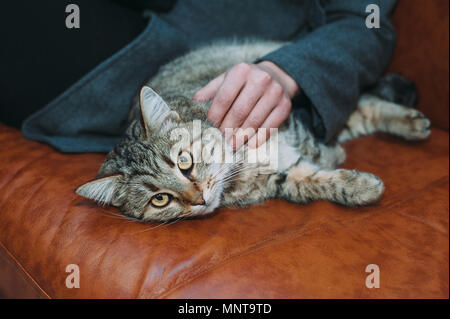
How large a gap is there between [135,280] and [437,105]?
4.28ft

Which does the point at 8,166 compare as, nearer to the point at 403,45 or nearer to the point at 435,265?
the point at 435,265

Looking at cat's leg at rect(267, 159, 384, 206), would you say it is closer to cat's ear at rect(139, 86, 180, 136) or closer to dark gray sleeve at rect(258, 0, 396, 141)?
dark gray sleeve at rect(258, 0, 396, 141)

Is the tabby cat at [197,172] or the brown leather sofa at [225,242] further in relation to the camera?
the tabby cat at [197,172]

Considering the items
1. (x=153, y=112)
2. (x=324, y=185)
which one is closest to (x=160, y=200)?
(x=153, y=112)

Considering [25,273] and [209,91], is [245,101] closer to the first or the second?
[209,91]

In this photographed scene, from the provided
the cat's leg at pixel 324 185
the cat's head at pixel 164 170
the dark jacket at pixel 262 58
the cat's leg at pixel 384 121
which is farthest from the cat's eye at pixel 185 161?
the cat's leg at pixel 384 121

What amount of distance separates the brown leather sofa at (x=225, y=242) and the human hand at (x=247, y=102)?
222mm

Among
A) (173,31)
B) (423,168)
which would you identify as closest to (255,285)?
(423,168)

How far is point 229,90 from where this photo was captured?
918 mm

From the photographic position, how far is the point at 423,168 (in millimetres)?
1068

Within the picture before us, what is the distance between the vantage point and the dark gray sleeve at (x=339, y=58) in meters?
1.07

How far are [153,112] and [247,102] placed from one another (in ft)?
0.90

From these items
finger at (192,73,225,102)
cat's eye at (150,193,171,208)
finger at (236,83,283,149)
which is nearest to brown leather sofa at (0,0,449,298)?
cat's eye at (150,193,171,208)

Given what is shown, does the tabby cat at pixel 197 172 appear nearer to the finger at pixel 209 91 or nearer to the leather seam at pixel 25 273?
the finger at pixel 209 91
